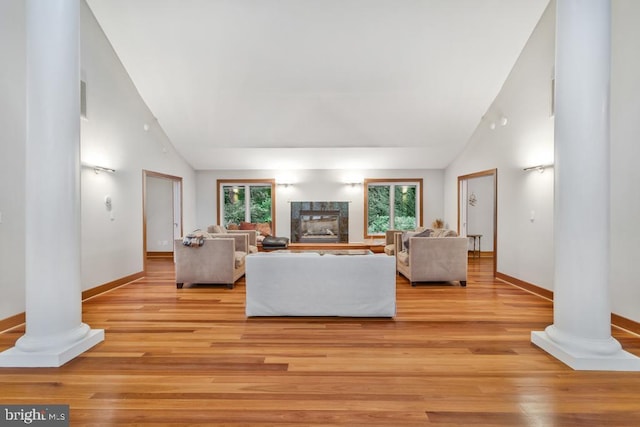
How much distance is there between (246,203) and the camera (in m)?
8.91

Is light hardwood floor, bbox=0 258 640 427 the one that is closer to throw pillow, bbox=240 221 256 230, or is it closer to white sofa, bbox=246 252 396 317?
white sofa, bbox=246 252 396 317

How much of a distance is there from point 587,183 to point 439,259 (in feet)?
9.06

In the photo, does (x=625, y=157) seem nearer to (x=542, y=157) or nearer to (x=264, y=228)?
(x=542, y=157)

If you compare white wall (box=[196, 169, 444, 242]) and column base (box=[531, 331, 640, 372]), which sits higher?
white wall (box=[196, 169, 444, 242])

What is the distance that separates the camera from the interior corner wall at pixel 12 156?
3.23m

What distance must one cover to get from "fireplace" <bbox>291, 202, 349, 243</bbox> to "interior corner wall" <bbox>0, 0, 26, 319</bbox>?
19.6 feet

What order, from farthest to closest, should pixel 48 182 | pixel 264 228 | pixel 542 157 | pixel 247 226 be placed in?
1. pixel 264 228
2. pixel 247 226
3. pixel 542 157
4. pixel 48 182

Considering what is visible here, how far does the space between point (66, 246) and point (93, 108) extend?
2863 mm

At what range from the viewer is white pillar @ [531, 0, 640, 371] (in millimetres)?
2482

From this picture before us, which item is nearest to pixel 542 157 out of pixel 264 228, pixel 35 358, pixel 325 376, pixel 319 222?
pixel 325 376

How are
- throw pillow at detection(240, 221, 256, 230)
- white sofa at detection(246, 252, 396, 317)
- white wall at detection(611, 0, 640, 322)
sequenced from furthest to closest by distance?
throw pillow at detection(240, 221, 256, 230) < white sofa at detection(246, 252, 396, 317) < white wall at detection(611, 0, 640, 322)

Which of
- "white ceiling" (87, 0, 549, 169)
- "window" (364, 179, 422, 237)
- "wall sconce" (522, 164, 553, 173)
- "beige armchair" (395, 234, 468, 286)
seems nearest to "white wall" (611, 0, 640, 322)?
"wall sconce" (522, 164, 553, 173)

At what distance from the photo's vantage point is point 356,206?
881 centimetres

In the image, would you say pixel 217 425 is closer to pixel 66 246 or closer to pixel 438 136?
pixel 66 246
